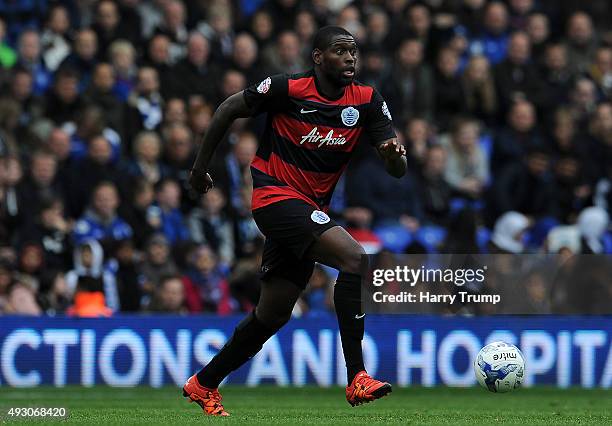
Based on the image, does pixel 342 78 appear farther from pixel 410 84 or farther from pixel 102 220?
pixel 410 84

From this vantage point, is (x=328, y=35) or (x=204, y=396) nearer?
(x=328, y=35)

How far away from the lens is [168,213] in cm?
1605

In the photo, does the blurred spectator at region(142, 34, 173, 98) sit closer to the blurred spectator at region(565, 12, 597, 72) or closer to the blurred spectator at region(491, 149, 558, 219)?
the blurred spectator at region(491, 149, 558, 219)

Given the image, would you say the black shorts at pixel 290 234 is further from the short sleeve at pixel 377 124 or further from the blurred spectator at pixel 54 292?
the blurred spectator at pixel 54 292

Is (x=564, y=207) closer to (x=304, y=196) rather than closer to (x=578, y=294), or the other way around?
(x=578, y=294)

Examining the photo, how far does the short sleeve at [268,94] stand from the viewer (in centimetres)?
921

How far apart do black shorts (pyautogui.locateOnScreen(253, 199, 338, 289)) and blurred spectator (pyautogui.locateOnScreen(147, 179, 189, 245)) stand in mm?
6528

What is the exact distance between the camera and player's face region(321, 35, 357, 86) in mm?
9094

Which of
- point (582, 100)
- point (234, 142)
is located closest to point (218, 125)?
point (234, 142)

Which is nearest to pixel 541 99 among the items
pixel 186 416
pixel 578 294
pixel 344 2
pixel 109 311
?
pixel 344 2

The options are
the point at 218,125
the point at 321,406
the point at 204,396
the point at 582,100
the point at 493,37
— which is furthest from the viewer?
the point at 493,37

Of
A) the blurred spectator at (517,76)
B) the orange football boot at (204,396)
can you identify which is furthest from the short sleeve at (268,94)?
the blurred spectator at (517,76)

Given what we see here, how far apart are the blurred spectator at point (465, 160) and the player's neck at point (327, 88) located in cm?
787

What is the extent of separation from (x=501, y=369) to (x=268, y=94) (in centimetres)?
274
